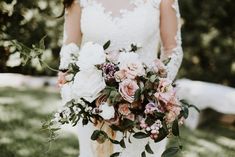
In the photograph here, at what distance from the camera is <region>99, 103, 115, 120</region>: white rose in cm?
276

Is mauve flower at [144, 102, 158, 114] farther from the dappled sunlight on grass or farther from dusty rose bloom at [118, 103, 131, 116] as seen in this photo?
the dappled sunlight on grass

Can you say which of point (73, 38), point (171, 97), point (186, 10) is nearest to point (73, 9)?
point (73, 38)

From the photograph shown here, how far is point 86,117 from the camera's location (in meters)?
2.87

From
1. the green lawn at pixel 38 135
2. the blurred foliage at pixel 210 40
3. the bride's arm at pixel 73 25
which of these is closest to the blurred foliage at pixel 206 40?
the blurred foliage at pixel 210 40

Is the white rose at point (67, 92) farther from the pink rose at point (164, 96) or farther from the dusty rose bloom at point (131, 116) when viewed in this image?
the pink rose at point (164, 96)

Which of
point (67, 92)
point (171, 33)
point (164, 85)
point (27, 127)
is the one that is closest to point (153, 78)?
point (164, 85)

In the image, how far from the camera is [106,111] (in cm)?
277

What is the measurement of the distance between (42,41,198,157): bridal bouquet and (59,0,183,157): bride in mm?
627

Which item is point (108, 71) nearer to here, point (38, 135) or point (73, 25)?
point (73, 25)

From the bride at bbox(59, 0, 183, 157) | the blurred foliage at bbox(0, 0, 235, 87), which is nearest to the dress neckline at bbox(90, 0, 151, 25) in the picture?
the bride at bbox(59, 0, 183, 157)

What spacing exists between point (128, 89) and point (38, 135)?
13.0 ft

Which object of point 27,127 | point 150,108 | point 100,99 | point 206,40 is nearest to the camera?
point 150,108

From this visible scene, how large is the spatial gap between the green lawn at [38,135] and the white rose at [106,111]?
7.24ft

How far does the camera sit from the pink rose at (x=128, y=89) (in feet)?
8.95
